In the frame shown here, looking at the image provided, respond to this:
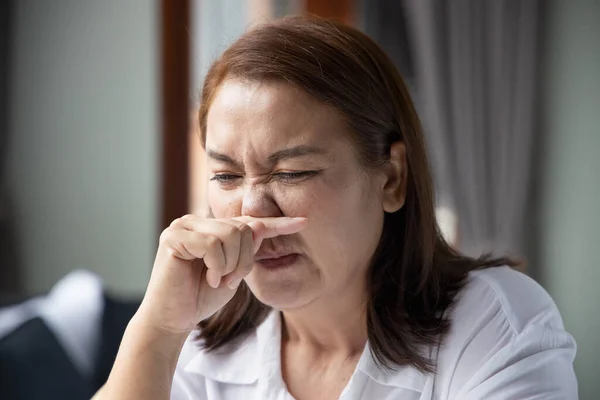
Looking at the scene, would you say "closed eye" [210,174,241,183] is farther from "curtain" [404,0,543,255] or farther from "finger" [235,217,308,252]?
"curtain" [404,0,543,255]

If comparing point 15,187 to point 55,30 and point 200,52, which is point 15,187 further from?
point 200,52

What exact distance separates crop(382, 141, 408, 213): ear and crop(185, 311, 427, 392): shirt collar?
0.27 metres

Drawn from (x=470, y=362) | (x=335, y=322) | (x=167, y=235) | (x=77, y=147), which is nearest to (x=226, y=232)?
(x=167, y=235)

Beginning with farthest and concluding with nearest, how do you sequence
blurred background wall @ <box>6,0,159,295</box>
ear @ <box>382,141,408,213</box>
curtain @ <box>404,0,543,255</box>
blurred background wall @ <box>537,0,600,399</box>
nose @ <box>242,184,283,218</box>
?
blurred background wall @ <box>6,0,159,295</box> < curtain @ <box>404,0,543,255</box> < blurred background wall @ <box>537,0,600,399</box> < ear @ <box>382,141,408,213</box> < nose @ <box>242,184,283,218</box>

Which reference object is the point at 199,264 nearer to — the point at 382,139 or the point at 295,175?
the point at 295,175

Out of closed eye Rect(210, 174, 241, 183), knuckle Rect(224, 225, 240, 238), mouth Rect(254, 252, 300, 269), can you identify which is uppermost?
closed eye Rect(210, 174, 241, 183)

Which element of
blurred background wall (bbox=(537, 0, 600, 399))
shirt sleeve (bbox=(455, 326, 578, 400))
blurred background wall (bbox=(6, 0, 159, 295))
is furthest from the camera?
blurred background wall (bbox=(6, 0, 159, 295))

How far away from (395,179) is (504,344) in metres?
0.36

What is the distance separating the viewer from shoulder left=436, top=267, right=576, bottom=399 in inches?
49.2

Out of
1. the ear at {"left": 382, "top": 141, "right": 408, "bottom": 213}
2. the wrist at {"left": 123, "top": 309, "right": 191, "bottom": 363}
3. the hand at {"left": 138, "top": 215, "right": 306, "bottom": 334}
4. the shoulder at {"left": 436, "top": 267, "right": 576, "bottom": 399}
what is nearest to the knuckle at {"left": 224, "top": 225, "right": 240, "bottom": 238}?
the hand at {"left": 138, "top": 215, "right": 306, "bottom": 334}

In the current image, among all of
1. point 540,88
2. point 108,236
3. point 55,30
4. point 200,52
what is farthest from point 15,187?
point 540,88

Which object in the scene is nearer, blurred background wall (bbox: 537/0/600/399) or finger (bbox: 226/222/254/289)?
finger (bbox: 226/222/254/289)

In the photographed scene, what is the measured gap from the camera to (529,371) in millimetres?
1245

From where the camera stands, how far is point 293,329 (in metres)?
1.56
